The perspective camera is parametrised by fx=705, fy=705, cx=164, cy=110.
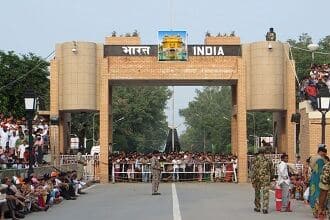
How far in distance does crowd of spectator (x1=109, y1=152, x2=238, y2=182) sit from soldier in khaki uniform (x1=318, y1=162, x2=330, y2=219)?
2176 centimetres

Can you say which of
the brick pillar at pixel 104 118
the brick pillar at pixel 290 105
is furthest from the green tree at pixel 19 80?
the brick pillar at pixel 290 105

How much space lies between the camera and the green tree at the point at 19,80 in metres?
56.0

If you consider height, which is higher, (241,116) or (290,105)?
(290,105)

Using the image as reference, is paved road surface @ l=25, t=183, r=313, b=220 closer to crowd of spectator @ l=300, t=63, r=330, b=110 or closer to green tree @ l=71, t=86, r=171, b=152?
crowd of spectator @ l=300, t=63, r=330, b=110

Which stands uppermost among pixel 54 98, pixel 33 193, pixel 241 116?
pixel 54 98

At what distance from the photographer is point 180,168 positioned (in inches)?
1547

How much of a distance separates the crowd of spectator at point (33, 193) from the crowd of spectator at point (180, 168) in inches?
462

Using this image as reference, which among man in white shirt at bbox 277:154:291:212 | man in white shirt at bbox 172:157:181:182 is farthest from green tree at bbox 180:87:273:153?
man in white shirt at bbox 277:154:291:212

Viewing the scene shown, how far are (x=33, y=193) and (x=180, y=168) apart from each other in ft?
62.8

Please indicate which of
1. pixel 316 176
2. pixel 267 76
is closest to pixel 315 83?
pixel 267 76

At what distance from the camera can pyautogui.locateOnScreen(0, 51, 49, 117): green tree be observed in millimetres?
55963

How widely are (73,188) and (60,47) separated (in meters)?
15.6

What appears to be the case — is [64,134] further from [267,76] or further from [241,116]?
[267,76]

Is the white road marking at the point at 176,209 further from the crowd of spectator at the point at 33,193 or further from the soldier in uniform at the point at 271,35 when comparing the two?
the soldier in uniform at the point at 271,35
